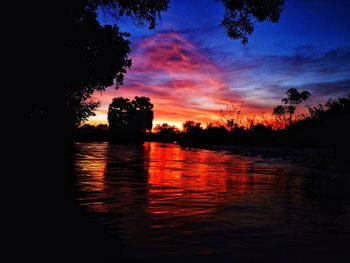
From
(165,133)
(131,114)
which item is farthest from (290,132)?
(131,114)

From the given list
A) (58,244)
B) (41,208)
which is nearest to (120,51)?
(41,208)

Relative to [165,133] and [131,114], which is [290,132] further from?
[131,114]

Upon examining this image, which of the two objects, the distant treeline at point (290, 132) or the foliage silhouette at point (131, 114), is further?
the foliage silhouette at point (131, 114)

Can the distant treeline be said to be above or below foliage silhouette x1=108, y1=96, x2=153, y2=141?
below

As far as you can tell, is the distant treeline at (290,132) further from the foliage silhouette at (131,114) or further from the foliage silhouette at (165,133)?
the foliage silhouette at (131,114)

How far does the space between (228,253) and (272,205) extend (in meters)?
2.68

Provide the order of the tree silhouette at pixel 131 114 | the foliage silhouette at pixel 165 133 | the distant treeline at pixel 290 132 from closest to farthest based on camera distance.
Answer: the distant treeline at pixel 290 132
the foliage silhouette at pixel 165 133
the tree silhouette at pixel 131 114

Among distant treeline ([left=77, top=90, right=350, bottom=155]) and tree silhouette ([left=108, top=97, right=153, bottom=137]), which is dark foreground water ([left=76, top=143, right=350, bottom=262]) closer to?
distant treeline ([left=77, top=90, right=350, bottom=155])

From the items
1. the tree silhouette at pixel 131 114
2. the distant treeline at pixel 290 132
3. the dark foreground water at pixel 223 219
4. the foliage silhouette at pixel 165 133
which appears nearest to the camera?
the dark foreground water at pixel 223 219

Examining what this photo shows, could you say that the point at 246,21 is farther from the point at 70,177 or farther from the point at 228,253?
the point at 228,253

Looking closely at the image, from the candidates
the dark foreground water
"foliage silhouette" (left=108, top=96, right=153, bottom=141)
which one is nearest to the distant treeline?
the dark foreground water

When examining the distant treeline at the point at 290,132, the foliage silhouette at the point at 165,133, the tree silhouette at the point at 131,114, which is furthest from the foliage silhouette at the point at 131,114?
the distant treeline at the point at 290,132

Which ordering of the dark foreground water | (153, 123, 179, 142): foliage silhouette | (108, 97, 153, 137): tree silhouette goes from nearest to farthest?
the dark foreground water
(153, 123, 179, 142): foliage silhouette
(108, 97, 153, 137): tree silhouette

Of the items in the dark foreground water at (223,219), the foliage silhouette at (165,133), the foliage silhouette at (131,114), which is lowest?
the dark foreground water at (223,219)
